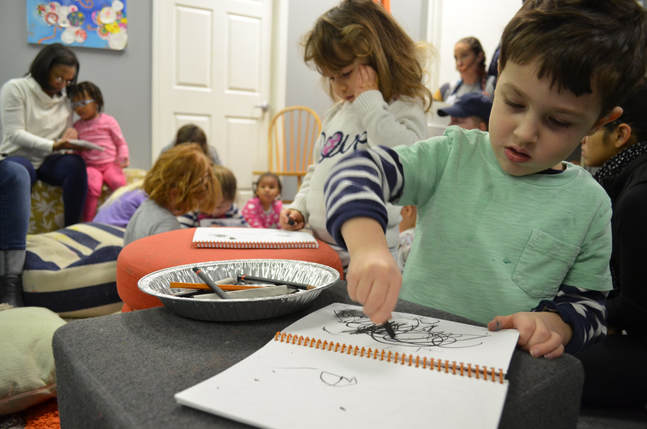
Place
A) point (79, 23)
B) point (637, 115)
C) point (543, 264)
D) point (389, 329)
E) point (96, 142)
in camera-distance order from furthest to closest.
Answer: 1. point (79, 23)
2. point (96, 142)
3. point (637, 115)
4. point (543, 264)
5. point (389, 329)

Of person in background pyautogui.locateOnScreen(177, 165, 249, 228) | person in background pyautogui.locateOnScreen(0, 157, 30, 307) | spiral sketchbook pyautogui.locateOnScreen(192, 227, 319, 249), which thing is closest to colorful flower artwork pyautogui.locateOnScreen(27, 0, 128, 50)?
person in background pyautogui.locateOnScreen(177, 165, 249, 228)

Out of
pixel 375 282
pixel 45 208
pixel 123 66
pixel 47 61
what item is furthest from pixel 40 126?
pixel 375 282

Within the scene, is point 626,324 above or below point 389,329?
below

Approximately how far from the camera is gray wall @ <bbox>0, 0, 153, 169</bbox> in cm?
329

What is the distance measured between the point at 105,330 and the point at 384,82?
0.99 meters

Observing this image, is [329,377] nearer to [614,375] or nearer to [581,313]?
[581,313]

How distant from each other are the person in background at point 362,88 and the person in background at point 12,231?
2.94 feet

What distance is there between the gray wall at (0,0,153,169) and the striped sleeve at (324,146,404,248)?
3.18 metres

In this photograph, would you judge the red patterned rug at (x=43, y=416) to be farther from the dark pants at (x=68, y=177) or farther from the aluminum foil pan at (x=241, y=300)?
the dark pants at (x=68, y=177)

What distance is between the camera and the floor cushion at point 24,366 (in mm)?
925

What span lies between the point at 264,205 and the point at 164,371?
2.55 meters

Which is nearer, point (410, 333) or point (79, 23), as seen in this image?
point (410, 333)

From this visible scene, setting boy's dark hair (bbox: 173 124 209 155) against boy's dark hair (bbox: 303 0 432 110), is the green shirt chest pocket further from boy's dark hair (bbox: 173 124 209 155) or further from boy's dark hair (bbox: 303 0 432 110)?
boy's dark hair (bbox: 173 124 209 155)

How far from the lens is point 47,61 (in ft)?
8.11
